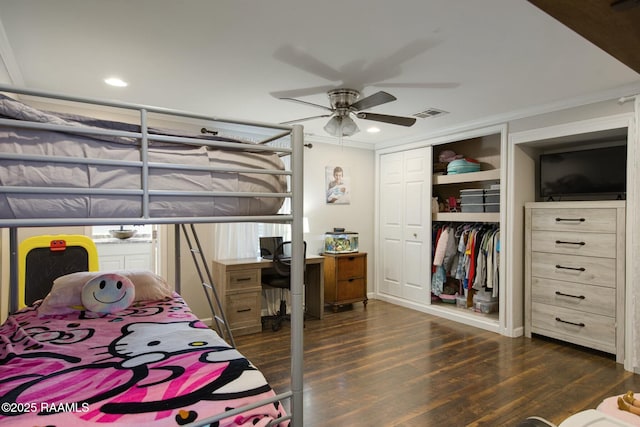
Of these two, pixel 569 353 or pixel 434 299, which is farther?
pixel 434 299

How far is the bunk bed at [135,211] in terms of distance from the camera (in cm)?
103

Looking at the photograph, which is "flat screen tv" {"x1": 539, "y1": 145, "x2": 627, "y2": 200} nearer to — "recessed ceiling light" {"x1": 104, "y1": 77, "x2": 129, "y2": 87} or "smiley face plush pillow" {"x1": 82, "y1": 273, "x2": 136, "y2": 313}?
"smiley face plush pillow" {"x1": 82, "y1": 273, "x2": 136, "y2": 313}

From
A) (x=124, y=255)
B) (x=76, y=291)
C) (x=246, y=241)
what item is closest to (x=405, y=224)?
(x=246, y=241)

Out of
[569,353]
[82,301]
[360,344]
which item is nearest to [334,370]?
[360,344]

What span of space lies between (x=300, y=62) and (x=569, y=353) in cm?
361

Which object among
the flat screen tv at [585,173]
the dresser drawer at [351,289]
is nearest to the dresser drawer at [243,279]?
the dresser drawer at [351,289]

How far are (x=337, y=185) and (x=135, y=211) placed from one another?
4280mm

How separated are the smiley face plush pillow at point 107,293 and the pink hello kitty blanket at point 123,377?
0.78 feet

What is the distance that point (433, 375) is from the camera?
2.92m

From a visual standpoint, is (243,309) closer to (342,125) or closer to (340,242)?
(340,242)

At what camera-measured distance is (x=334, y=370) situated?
2986 mm

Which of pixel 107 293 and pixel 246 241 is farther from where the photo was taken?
pixel 246 241

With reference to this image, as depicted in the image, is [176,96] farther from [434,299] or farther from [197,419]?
[434,299]

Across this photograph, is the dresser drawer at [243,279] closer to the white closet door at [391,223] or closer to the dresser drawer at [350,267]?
the dresser drawer at [350,267]
